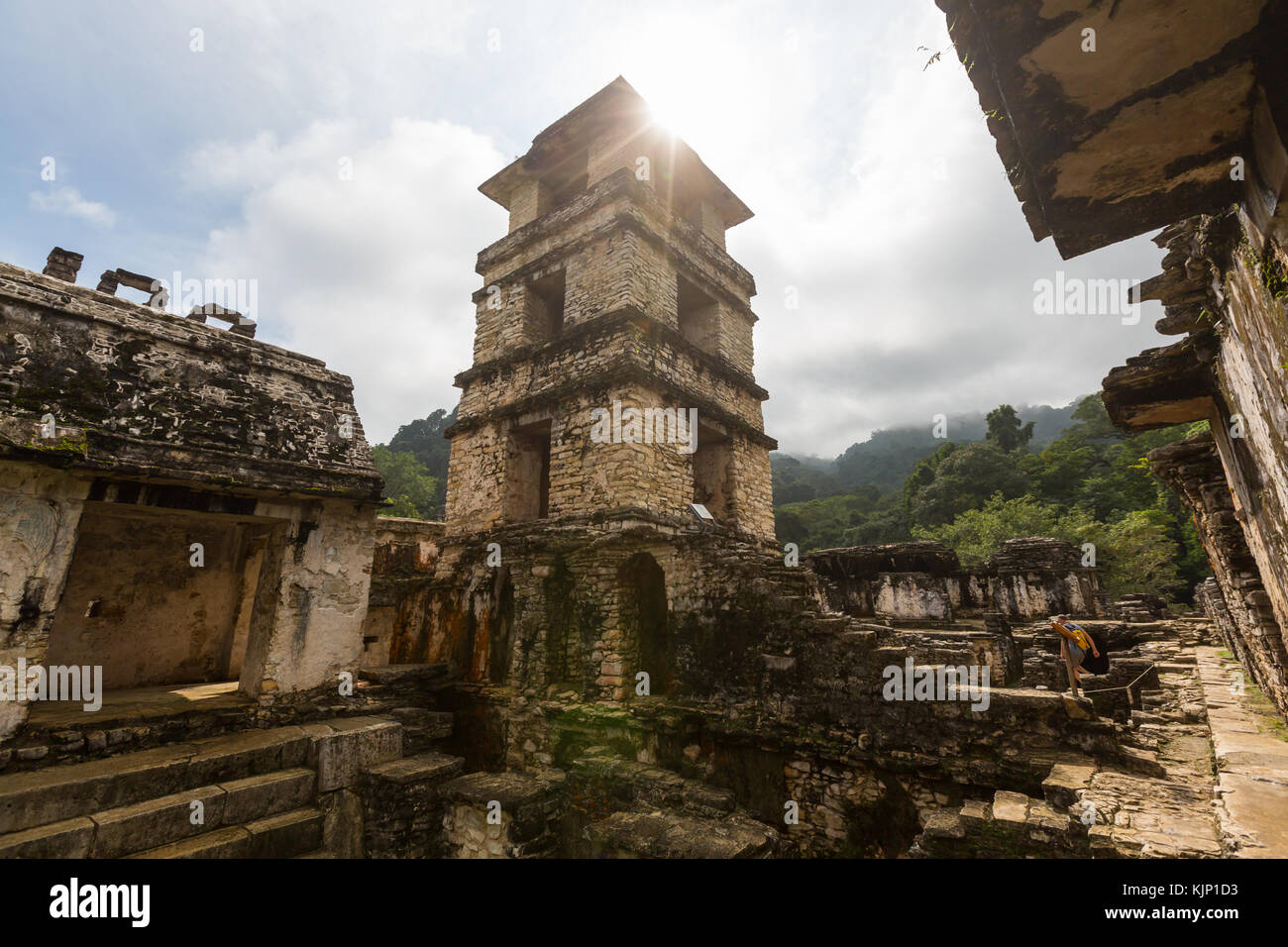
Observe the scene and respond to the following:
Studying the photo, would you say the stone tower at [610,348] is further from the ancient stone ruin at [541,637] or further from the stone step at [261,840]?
the stone step at [261,840]

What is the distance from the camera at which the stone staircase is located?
15.2 ft

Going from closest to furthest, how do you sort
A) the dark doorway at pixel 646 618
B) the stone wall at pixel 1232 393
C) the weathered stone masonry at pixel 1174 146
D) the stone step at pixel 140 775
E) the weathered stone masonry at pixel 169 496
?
the weathered stone masonry at pixel 1174 146 → the stone wall at pixel 1232 393 → the stone step at pixel 140 775 → the weathered stone masonry at pixel 169 496 → the dark doorway at pixel 646 618

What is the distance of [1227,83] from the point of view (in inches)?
76.9

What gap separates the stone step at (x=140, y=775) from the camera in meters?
4.63

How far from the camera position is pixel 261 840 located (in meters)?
5.28

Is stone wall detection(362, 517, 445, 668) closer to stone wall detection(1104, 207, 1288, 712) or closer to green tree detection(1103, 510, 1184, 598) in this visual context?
stone wall detection(1104, 207, 1288, 712)

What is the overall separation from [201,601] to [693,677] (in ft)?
28.9

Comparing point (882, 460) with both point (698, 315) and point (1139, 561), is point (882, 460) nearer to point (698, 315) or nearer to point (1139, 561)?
point (1139, 561)

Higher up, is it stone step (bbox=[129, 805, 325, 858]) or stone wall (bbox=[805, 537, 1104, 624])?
stone wall (bbox=[805, 537, 1104, 624])

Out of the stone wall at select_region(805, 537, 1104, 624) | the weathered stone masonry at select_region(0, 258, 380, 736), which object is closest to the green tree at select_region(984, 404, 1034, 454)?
the stone wall at select_region(805, 537, 1104, 624)

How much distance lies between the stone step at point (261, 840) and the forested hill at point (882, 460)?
171ft

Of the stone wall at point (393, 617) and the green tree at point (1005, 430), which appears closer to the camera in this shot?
the stone wall at point (393, 617)

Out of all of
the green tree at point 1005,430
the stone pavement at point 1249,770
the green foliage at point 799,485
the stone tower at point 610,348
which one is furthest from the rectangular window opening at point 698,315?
the green foliage at point 799,485
